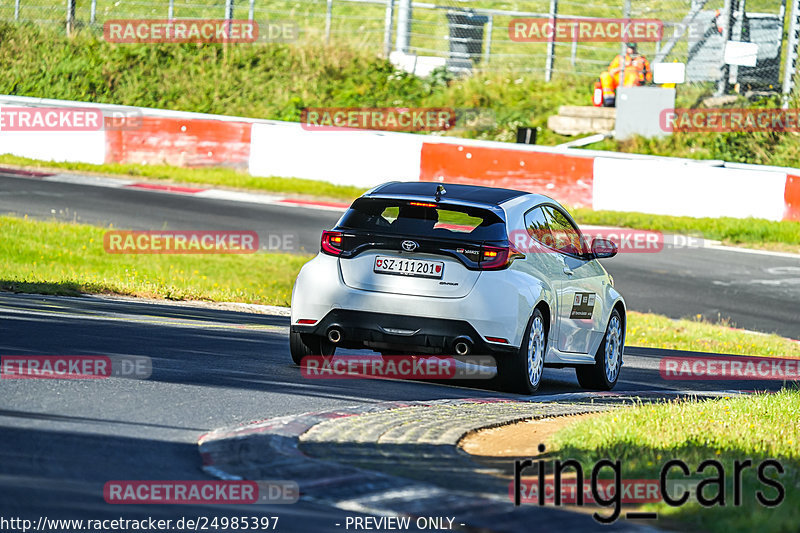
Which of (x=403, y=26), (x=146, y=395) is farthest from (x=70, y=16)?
(x=146, y=395)

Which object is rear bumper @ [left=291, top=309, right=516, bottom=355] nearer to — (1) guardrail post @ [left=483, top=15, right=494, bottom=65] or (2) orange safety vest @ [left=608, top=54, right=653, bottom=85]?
(2) orange safety vest @ [left=608, top=54, right=653, bottom=85]

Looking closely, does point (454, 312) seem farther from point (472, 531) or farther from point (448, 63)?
point (448, 63)

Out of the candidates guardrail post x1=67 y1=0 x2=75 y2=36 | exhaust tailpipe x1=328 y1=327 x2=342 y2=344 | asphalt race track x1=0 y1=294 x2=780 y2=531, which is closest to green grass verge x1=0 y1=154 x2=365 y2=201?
guardrail post x1=67 y1=0 x2=75 y2=36

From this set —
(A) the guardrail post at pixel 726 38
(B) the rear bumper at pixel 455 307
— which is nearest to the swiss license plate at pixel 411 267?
(B) the rear bumper at pixel 455 307

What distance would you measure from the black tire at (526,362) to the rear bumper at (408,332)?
6.5 inches

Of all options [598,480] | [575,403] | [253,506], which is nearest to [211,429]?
[253,506]

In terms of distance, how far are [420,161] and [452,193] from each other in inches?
640

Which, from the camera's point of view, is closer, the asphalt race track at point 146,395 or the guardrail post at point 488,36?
the asphalt race track at point 146,395

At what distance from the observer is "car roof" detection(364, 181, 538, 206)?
Answer: 33.4 ft

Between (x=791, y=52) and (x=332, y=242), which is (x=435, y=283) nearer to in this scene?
(x=332, y=242)

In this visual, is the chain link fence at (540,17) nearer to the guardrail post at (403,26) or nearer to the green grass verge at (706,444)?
the guardrail post at (403,26)

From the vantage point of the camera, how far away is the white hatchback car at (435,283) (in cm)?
978

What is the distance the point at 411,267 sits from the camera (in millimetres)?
9836

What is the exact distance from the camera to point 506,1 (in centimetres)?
5528
